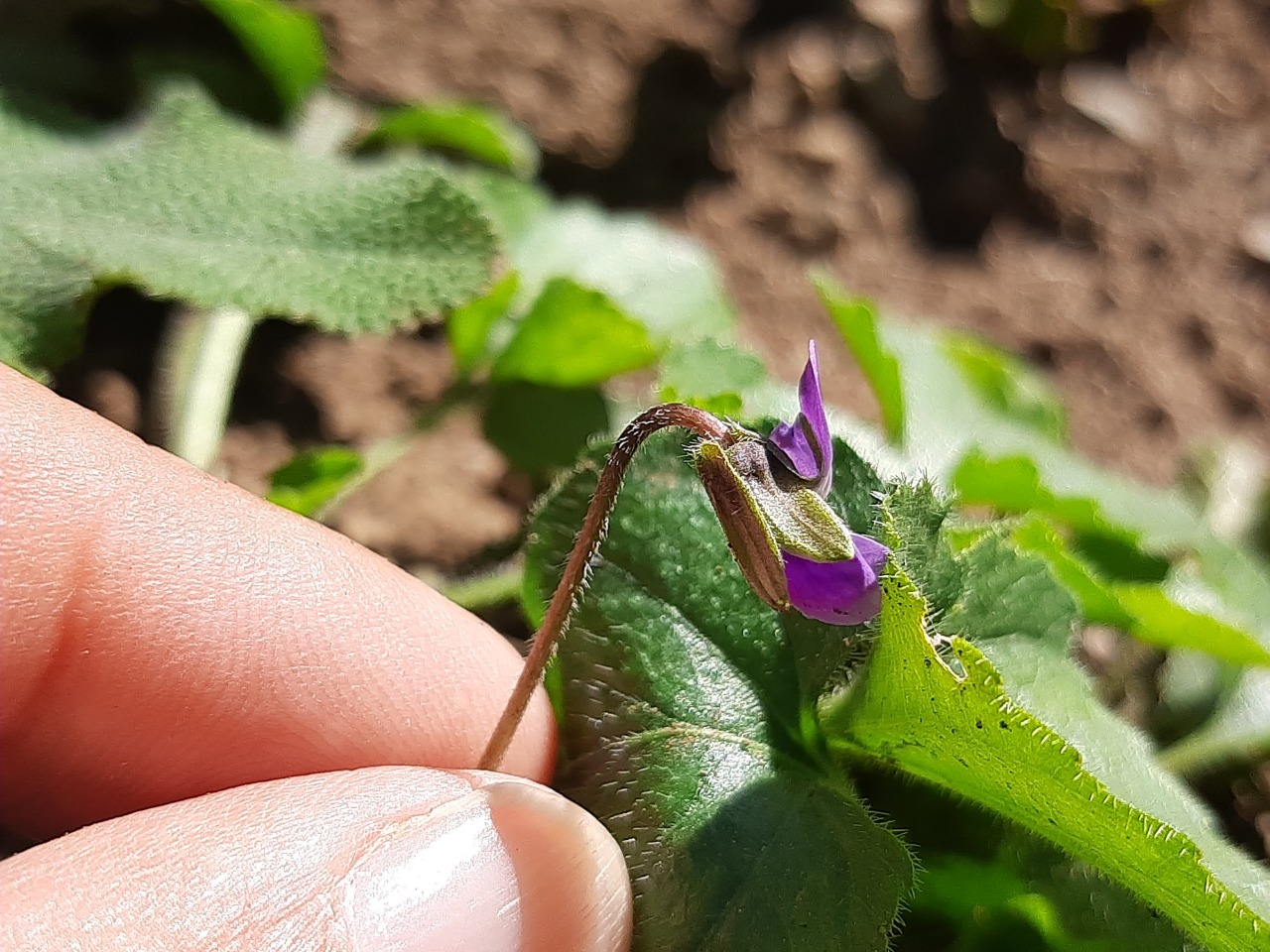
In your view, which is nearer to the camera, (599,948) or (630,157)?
(599,948)

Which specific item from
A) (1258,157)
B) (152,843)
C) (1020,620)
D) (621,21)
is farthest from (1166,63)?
(152,843)

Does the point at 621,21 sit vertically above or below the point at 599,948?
above

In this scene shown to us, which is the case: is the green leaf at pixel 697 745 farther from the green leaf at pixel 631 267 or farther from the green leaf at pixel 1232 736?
the green leaf at pixel 1232 736

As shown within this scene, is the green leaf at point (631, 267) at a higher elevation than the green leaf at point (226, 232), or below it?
below

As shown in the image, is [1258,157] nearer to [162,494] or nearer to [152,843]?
[162,494]

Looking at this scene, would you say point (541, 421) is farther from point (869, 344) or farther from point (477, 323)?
point (869, 344)

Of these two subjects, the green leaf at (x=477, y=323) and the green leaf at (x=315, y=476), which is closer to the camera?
the green leaf at (x=315, y=476)

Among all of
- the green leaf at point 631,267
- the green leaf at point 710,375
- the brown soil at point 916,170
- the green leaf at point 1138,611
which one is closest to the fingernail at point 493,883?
the green leaf at point 710,375
